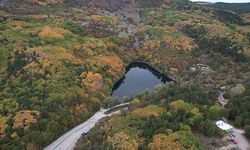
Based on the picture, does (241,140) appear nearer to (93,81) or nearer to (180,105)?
(180,105)

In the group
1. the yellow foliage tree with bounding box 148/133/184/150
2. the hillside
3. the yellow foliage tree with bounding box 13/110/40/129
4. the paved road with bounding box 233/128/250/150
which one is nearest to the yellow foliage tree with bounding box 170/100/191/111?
the hillside

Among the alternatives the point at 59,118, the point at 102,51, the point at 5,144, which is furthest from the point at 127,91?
the point at 5,144

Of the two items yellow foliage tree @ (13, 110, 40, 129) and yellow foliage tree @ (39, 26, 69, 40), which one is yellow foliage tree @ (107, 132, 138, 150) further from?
yellow foliage tree @ (39, 26, 69, 40)

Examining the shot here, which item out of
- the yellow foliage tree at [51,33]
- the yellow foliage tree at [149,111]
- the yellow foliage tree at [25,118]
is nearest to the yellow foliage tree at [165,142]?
the yellow foliage tree at [149,111]

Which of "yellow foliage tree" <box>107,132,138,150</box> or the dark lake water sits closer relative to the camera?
"yellow foliage tree" <box>107,132,138,150</box>

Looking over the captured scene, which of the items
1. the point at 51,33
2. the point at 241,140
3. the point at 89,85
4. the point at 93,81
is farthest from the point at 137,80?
the point at 241,140

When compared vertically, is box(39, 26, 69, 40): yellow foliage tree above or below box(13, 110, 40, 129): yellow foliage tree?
above

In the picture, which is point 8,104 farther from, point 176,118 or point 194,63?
point 194,63

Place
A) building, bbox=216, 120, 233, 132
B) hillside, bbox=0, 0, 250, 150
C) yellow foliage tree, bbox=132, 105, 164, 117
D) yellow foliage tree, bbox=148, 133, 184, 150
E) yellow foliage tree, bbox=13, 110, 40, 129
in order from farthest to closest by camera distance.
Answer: yellow foliage tree, bbox=13, 110, 40, 129 → yellow foliage tree, bbox=132, 105, 164, 117 → hillside, bbox=0, 0, 250, 150 → building, bbox=216, 120, 233, 132 → yellow foliage tree, bbox=148, 133, 184, 150
